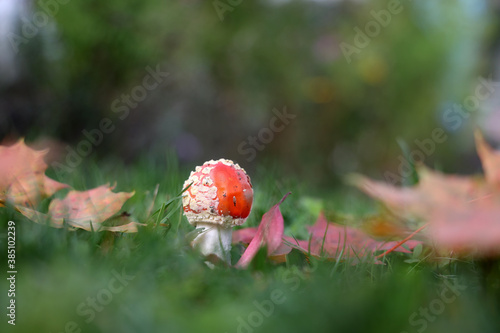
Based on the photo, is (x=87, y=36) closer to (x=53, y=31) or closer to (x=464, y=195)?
(x=53, y=31)

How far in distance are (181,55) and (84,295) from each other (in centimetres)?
321

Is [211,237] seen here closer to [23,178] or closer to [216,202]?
[216,202]

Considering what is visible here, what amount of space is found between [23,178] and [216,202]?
53cm

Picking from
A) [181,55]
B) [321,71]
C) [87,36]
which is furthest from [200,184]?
[321,71]

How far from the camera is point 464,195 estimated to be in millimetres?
1094

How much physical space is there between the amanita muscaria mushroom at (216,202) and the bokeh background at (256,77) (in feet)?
5.40

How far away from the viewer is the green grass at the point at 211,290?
0.68 metres

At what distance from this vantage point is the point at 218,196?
1.16 meters

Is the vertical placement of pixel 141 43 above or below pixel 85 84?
above

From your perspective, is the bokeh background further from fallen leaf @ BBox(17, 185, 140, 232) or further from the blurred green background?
fallen leaf @ BBox(17, 185, 140, 232)

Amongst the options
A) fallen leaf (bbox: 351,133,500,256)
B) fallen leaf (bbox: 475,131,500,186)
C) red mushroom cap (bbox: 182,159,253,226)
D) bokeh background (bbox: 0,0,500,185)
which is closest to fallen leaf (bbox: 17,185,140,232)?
red mushroom cap (bbox: 182,159,253,226)

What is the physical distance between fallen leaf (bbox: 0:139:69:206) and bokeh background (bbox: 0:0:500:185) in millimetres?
1272

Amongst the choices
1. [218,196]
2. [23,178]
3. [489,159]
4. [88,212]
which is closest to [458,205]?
[489,159]

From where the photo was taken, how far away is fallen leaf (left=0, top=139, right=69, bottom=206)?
1.26 meters
